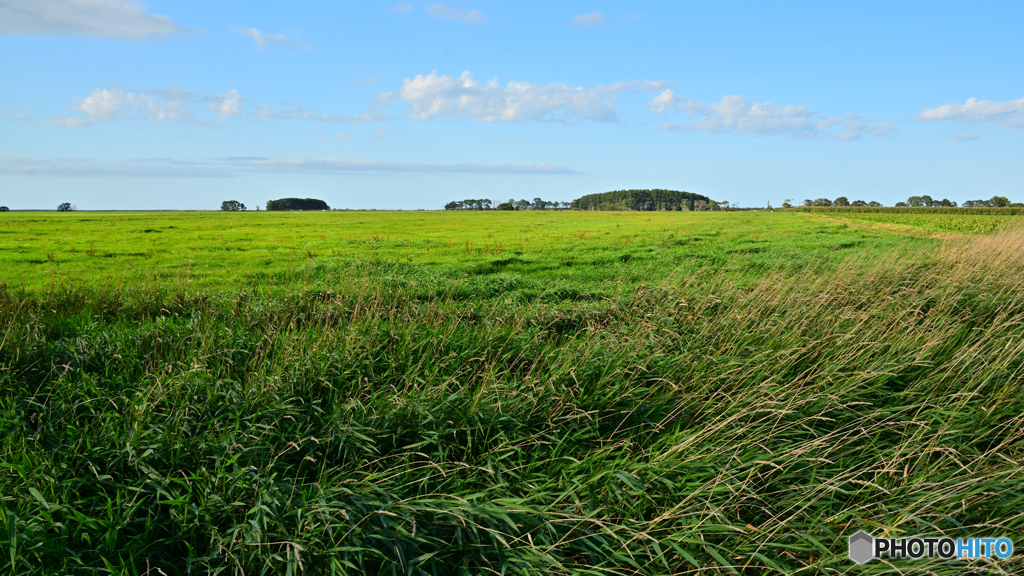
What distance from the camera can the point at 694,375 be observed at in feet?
18.2

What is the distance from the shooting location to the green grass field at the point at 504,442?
3428mm

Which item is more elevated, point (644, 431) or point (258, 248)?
point (258, 248)

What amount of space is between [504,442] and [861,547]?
2.59 m

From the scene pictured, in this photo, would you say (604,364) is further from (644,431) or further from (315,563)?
(315,563)

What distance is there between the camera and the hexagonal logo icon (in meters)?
3.33

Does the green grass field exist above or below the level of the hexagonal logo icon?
above

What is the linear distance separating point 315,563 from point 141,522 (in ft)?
4.66

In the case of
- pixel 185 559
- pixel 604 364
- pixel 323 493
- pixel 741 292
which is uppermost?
pixel 741 292

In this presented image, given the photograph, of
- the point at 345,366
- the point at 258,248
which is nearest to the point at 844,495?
the point at 345,366

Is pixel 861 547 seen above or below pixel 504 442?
below

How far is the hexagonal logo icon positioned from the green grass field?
8 centimetres

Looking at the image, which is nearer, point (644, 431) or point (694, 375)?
Result: point (644, 431)

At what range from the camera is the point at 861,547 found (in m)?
3.40

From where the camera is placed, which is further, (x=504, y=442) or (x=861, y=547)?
(x=504, y=442)
